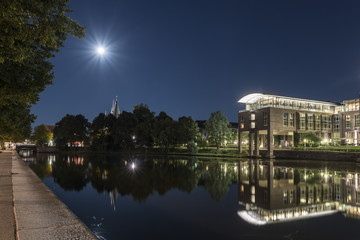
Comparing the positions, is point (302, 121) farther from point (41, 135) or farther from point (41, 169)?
point (41, 135)

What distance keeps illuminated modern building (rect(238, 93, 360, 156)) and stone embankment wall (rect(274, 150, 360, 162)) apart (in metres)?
2.52

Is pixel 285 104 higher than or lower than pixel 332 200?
higher

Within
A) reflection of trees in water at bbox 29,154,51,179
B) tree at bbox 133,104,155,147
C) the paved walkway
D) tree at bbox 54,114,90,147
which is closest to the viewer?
the paved walkway

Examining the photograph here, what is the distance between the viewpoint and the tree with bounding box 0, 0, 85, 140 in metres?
7.51

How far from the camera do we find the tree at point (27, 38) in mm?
7508

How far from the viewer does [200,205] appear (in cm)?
1198

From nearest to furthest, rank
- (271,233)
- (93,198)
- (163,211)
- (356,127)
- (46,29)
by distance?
(271,233) < (46,29) < (163,211) < (93,198) < (356,127)

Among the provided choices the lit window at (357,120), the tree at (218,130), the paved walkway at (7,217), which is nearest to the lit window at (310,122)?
the lit window at (357,120)

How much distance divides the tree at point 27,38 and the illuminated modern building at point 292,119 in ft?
173

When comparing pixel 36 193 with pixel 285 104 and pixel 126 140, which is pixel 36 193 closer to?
pixel 285 104

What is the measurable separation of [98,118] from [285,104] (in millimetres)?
62921

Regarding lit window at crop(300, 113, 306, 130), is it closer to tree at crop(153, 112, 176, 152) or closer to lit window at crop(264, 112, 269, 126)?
lit window at crop(264, 112, 269, 126)

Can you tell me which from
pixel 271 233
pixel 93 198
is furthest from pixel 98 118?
pixel 271 233

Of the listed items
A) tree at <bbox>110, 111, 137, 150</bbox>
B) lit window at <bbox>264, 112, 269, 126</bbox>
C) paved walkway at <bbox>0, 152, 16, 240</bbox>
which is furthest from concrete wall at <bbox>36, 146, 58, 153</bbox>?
paved walkway at <bbox>0, 152, 16, 240</bbox>
